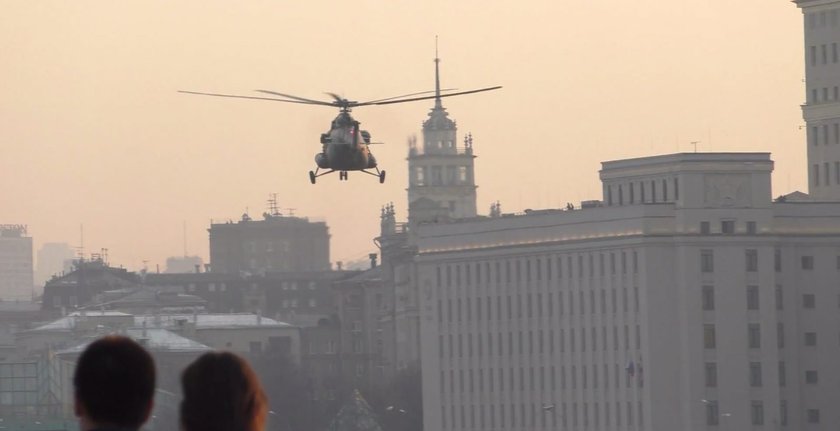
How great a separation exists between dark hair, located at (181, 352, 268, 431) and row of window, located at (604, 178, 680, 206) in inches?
6609

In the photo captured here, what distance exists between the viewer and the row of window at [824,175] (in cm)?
19612

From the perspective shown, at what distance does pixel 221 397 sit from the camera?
10.7 metres

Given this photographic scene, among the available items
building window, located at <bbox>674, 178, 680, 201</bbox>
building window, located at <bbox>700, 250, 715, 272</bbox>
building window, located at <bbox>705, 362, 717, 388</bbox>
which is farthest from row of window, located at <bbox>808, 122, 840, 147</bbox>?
building window, located at <bbox>705, 362, 717, 388</bbox>

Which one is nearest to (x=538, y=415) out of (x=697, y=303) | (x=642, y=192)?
(x=642, y=192)

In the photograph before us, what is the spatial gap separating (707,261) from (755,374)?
6729 millimetres

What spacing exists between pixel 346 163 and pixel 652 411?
319 feet

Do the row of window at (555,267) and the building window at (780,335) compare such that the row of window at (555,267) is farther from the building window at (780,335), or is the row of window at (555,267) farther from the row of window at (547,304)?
the building window at (780,335)

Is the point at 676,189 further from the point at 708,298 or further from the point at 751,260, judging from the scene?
the point at 708,298

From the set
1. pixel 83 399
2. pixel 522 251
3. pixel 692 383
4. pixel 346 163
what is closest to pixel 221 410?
pixel 83 399

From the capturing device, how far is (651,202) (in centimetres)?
18088

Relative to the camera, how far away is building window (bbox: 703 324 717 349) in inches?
6880

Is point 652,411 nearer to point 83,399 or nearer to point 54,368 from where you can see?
point 54,368

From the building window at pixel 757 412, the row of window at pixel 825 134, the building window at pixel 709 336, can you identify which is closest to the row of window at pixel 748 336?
the building window at pixel 709 336

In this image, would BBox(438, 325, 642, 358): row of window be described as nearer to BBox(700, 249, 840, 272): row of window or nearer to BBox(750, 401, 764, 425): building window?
BBox(700, 249, 840, 272): row of window
